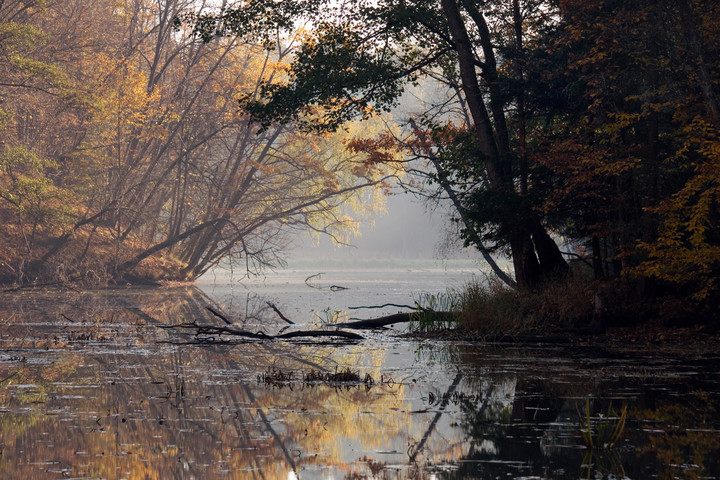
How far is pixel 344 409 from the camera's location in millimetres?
9133

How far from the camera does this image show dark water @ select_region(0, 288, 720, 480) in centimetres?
666

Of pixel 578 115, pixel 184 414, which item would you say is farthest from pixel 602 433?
pixel 578 115

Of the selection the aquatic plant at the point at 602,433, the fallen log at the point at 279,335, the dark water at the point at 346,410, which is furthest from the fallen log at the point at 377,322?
the aquatic plant at the point at 602,433

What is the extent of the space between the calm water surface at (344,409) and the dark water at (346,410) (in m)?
0.03

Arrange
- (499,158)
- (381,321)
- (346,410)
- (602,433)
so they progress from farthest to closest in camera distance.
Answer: (381,321) → (499,158) → (346,410) → (602,433)

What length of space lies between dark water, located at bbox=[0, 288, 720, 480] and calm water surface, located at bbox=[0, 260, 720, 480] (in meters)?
0.03

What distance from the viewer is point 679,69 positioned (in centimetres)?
1614

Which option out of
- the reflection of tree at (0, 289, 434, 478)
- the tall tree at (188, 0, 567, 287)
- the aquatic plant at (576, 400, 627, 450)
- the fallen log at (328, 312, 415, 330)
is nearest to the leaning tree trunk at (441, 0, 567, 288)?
the tall tree at (188, 0, 567, 287)

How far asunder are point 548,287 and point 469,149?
3.51 m

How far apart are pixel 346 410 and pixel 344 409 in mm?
73

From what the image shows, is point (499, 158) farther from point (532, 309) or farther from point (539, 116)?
point (532, 309)

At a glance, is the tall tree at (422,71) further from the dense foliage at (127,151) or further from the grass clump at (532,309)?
the dense foliage at (127,151)

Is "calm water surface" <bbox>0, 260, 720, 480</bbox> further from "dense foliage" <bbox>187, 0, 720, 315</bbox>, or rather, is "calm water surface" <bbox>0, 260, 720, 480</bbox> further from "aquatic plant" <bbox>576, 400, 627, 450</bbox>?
"dense foliage" <bbox>187, 0, 720, 315</bbox>

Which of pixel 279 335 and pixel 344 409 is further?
pixel 279 335
